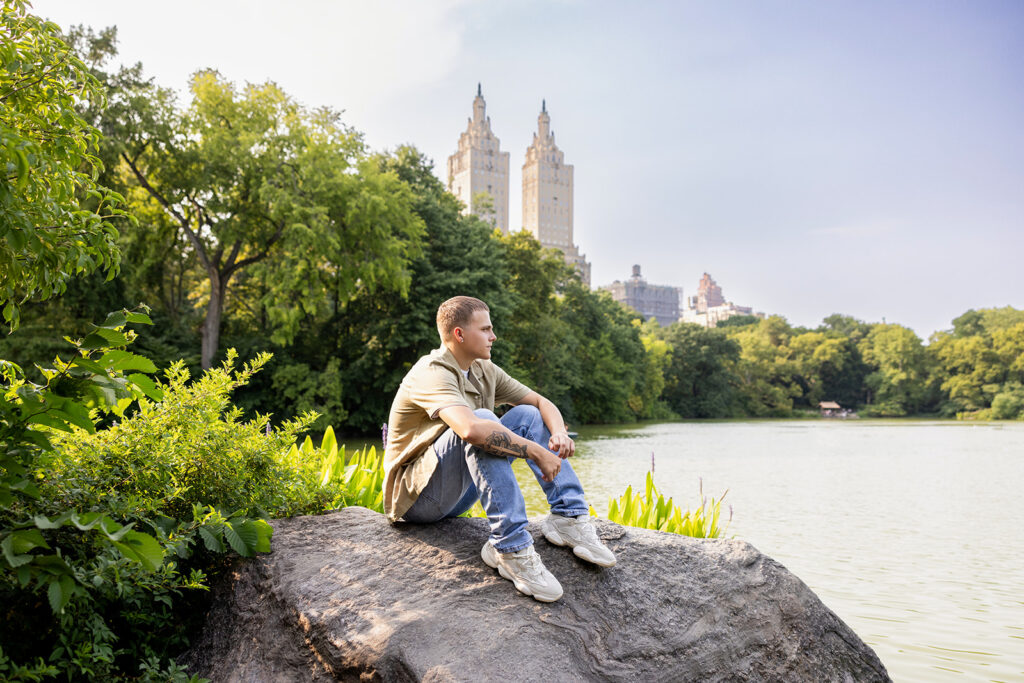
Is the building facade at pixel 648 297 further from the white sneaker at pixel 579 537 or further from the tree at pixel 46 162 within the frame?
the tree at pixel 46 162

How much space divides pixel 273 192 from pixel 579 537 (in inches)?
683

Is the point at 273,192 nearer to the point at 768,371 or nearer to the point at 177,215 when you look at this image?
the point at 177,215

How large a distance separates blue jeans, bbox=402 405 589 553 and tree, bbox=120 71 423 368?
626 inches

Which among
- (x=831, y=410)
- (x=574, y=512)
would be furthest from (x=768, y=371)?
(x=574, y=512)

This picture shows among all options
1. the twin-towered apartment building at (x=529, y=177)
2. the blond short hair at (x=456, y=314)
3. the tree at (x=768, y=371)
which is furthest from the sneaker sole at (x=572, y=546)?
the twin-towered apartment building at (x=529, y=177)

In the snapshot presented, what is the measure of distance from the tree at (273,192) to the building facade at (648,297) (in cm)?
13506

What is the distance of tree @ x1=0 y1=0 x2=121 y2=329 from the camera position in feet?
7.00

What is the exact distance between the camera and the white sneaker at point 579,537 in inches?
114


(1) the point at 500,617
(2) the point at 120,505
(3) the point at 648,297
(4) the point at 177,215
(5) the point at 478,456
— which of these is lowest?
(1) the point at 500,617

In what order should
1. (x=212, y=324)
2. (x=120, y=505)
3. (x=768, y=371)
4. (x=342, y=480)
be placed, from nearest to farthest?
(x=120, y=505) < (x=342, y=480) < (x=212, y=324) < (x=768, y=371)

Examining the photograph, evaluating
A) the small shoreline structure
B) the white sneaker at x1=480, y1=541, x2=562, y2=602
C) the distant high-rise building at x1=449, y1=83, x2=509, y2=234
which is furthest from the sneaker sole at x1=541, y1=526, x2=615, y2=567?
the distant high-rise building at x1=449, y1=83, x2=509, y2=234

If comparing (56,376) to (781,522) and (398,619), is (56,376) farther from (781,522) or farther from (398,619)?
(781,522)

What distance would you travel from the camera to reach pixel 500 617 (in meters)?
2.62

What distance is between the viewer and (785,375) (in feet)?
200
